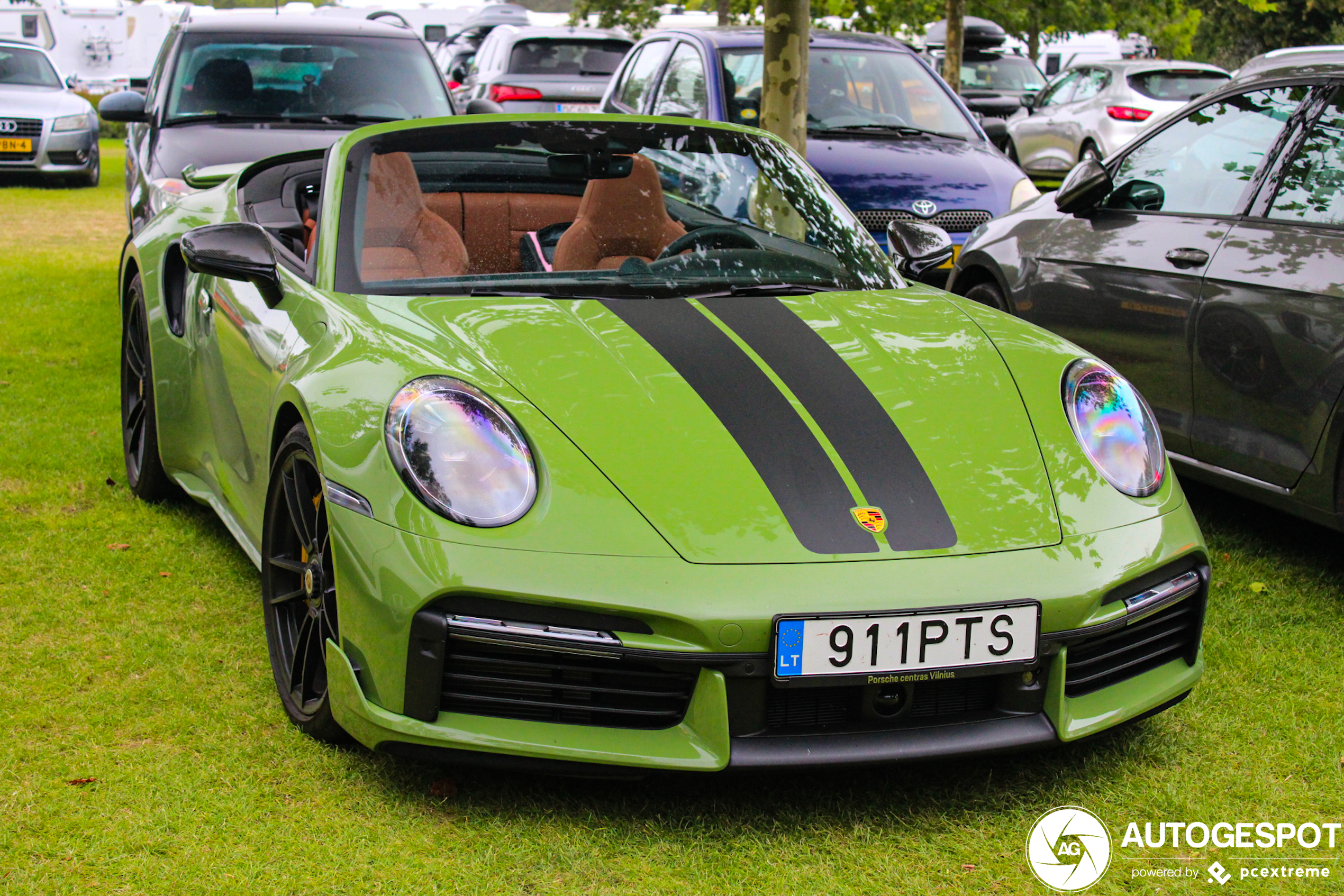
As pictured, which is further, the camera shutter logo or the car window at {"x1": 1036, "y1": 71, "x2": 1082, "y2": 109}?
the car window at {"x1": 1036, "y1": 71, "x2": 1082, "y2": 109}

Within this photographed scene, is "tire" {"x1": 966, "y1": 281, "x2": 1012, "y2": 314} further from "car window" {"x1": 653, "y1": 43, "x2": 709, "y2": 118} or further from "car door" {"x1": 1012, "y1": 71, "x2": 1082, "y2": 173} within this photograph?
"car door" {"x1": 1012, "y1": 71, "x2": 1082, "y2": 173}

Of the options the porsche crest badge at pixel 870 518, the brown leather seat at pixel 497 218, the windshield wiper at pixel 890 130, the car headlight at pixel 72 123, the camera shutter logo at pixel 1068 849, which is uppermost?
the brown leather seat at pixel 497 218

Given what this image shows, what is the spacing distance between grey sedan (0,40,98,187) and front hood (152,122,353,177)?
975cm

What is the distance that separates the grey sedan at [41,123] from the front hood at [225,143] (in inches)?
384

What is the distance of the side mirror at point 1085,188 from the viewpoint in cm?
471

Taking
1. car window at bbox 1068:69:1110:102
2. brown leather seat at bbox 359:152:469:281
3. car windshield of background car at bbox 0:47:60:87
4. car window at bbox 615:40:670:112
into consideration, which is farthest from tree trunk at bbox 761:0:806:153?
car windshield of background car at bbox 0:47:60:87

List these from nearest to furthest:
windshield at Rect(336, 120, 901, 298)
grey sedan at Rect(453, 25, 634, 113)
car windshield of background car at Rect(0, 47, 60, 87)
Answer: windshield at Rect(336, 120, 901, 298)
grey sedan at Rect(453, 25, 634, 113)
car windshield of background car at Rect(0, 47, 60, 87)

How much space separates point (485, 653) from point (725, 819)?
1.88 ft

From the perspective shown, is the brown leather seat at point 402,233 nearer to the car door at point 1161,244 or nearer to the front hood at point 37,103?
the car door at point 1161,244

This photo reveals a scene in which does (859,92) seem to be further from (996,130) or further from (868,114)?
(996,130)

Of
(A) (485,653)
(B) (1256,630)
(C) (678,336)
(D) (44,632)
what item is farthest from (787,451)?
(D) (44,632)

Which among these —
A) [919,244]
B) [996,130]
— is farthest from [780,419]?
[996,130]

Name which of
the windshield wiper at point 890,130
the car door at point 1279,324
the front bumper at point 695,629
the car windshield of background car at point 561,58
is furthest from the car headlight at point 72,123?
the front bumper at point 695,629

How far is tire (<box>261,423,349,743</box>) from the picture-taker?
276 centimetres
